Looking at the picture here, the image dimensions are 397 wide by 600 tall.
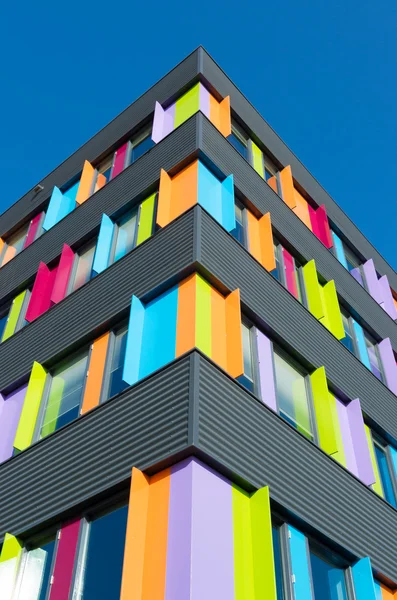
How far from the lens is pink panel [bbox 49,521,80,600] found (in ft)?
26.7

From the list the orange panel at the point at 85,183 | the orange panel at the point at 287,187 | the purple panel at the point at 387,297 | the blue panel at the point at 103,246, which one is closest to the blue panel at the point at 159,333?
the blue panel at the point at 103,246

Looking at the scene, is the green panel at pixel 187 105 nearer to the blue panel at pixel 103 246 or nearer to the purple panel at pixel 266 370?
the blue panel at pixel 103 246

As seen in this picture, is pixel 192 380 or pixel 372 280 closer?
pixel 192 380

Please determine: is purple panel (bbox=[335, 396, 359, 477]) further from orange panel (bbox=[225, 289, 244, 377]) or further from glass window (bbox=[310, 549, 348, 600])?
orange panel (bbox=[225, 289, 244, 377])

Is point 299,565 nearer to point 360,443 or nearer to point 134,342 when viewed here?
point 360,443

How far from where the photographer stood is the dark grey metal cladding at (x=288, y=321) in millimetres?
11477

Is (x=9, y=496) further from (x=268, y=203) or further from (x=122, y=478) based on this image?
(x=268, y=203)

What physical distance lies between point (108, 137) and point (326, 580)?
12.4 m

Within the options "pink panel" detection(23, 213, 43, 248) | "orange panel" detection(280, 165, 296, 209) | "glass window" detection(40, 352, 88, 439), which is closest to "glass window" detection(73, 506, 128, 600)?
"glass window" detection(40, 352, 88, 439)

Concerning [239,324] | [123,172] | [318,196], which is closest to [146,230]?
[123,172]

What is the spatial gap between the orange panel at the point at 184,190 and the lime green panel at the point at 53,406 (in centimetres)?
366

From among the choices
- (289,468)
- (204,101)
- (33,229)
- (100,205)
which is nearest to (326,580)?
(289,468)

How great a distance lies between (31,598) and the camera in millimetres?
8578

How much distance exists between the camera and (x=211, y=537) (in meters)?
7.54
